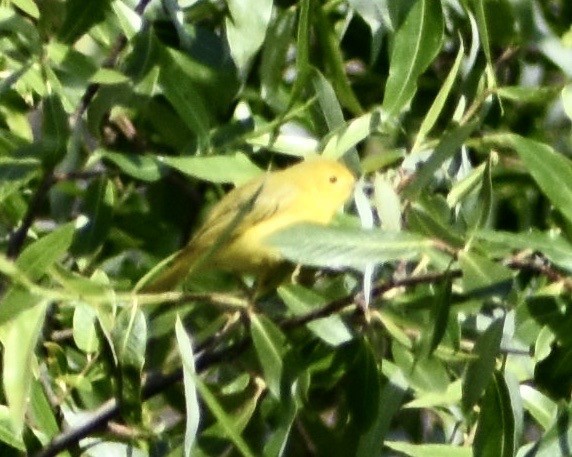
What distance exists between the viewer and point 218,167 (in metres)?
2.39

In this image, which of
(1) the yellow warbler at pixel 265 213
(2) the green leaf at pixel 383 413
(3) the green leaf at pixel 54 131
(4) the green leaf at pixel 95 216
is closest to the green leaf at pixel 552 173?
(2) the green leaf at pixel 383 413

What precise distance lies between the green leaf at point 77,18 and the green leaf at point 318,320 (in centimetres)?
54

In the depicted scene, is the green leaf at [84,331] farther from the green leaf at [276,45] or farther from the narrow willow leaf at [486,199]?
the narrow willow leaf at [486,199]

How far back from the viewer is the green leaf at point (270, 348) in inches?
83.8

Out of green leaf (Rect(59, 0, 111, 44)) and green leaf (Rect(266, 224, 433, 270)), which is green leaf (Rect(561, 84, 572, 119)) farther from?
green leaf (Rect(59, 0, 111, 44))

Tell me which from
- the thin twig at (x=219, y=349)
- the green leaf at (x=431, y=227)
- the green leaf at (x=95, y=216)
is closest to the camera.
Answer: the green leaf at (x=431, y=227)

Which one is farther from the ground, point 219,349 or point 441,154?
point 441,154

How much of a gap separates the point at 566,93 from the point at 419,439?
85cm

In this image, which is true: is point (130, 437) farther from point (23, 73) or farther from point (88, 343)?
point (23, 73)

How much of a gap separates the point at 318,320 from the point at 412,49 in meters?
0.47

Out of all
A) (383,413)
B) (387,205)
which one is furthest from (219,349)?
(387,205)

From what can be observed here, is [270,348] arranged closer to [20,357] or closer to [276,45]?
[20,357]

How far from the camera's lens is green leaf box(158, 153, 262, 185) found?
2.36 m

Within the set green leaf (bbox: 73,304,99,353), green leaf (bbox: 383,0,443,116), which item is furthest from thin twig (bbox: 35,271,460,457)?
green leaf (bbox: 383,0,443,116)
